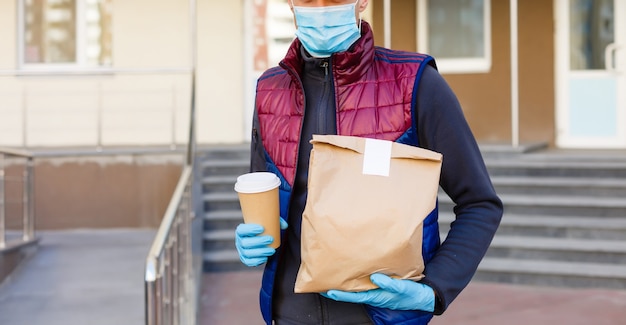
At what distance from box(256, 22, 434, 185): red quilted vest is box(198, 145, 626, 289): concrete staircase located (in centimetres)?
448

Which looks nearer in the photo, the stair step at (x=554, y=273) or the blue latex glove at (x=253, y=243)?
the blue latex glove at (x=253, y=243)

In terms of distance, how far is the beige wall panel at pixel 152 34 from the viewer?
356 inches

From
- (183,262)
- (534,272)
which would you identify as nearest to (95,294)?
(183,262)

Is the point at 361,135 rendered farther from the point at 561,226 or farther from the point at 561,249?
the point at 561,226

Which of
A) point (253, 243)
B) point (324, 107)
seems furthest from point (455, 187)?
point (253, 243)

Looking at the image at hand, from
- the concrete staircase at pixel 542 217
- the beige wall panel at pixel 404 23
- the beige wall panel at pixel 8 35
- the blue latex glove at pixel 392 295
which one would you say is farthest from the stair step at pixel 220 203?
the blue latex glove at pixel 392 295

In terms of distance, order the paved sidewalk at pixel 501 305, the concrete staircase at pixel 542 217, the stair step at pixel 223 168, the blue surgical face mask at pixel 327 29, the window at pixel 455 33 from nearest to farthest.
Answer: the blue surgical face mask at pixel 327 29
the paved sidewalk at pixel 501 305
the concrete staircase at pixel 542 217
the stair step at pixel 223 168
the window at pixel 455 33

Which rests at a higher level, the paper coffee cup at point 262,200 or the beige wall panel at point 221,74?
the beige wall panel at point 221,74

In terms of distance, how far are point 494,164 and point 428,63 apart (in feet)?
18.2

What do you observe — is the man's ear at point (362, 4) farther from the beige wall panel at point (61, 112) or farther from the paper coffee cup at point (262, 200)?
the beige wall panel at point (61, 112)

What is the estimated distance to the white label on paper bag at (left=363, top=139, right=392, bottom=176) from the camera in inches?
57.6

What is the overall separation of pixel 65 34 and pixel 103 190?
2.83m

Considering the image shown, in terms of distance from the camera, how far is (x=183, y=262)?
466 centimetres

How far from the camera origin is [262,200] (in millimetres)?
1558
